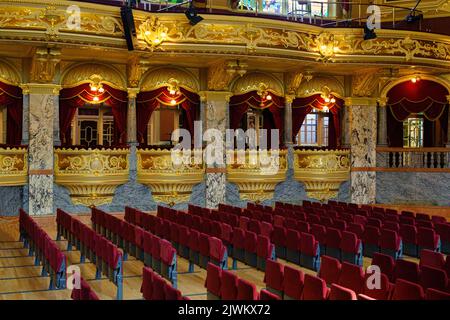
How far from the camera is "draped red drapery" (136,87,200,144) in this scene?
12.0 metres

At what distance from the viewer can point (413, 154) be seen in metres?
13.1

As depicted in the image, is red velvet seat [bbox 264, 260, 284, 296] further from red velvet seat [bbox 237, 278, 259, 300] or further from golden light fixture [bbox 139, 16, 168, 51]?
golden light fixture [bbox 139, 16, 168, 51]

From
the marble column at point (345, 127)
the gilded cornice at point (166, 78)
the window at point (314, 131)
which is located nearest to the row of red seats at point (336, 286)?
the gilded cornice at point (166, 78)

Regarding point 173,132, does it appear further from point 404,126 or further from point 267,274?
point 267,274

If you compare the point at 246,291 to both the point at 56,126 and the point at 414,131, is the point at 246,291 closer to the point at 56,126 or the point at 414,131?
the point at 56,126

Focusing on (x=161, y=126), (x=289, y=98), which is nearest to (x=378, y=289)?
(x=289, y=98)

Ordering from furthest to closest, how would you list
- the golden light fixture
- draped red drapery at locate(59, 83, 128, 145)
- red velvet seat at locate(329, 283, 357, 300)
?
draped red drapery at locate(59, 83, 128, 145), the golden light fixture, red velvet seat at locate(329, 283, 357, 300)

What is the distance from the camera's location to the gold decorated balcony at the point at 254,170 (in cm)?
1224

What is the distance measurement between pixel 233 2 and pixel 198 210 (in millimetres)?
5638

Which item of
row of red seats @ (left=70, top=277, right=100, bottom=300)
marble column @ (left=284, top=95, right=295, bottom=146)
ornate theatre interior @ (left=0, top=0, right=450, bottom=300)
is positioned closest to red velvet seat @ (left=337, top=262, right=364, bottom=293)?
row of red seats @ (left=70, top=277, right=100, bottom=300)

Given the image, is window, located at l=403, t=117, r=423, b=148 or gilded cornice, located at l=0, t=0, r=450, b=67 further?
window, located at l=403, t=117, r=423, b=148

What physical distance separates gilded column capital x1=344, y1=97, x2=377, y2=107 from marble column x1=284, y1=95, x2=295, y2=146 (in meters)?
1.34

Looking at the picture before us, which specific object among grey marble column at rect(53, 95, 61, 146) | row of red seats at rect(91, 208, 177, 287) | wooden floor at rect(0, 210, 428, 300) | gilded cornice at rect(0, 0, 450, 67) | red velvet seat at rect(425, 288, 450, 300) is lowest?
wooden floor at rect(0, 210, 428, 300)

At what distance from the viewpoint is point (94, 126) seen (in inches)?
540
